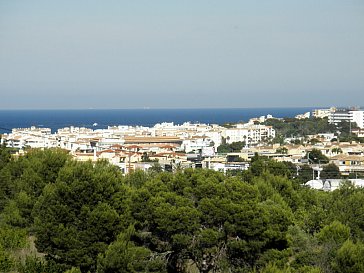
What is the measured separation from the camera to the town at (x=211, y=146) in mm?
37484

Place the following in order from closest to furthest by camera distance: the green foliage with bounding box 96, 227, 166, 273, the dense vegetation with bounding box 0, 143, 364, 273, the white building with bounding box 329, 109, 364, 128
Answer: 1. the green foliage with bounding box 96, 227, 166, 273
2. the dense vegetation with bounding box 0, 143, 364, 273
3. the white building with bounding box 329, 109, 364, 128

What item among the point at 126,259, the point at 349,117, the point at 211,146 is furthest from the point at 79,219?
the point at 349,117

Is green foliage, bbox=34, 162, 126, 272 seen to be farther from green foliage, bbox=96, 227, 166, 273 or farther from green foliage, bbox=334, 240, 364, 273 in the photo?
green foliage, bbox=334, 240, 364, 273

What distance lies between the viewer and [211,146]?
5969cm

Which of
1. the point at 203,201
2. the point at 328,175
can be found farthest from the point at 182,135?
the point at 203,201

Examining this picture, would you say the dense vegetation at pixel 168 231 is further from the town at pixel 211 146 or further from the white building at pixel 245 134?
the white building at pixel 245 134

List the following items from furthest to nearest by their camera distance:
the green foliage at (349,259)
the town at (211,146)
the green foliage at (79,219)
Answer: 1. the town at (211,146)
2. the green foliage at (79,219)
3. the green foliage at (349,259)

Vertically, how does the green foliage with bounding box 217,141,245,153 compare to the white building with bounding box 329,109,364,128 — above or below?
below

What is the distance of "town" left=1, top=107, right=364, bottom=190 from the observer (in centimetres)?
3748

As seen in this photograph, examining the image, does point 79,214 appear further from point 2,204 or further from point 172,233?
point 2,204

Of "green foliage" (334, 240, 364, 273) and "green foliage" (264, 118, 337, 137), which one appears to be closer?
"green foliage" (334, 240, 364, 273)

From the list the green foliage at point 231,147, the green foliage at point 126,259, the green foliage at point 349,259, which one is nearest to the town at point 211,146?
the green foliage at point 231,147

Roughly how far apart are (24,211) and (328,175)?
2198 cm

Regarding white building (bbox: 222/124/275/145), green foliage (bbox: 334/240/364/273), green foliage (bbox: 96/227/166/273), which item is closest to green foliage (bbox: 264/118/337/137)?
white building (bbox: 222/124/275/145)
